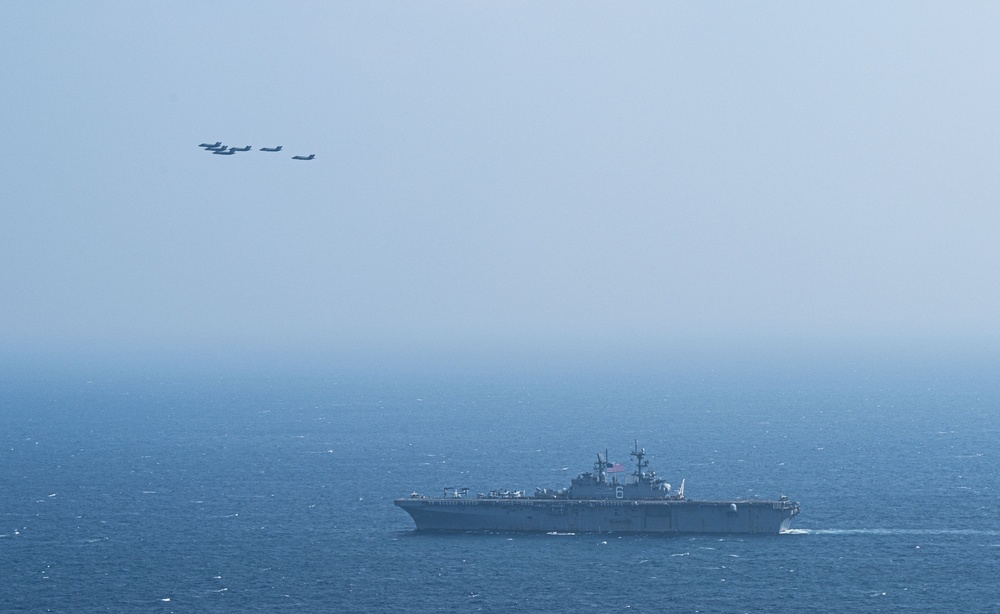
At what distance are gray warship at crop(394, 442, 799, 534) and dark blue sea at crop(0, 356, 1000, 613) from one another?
5.44 ft

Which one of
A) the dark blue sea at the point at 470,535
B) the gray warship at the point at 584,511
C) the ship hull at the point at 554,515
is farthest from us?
the ship hull at the point at 554,515

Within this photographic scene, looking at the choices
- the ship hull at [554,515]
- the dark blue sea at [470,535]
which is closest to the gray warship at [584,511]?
the ship hull at [554,515]

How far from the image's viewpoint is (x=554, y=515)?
100875 millimetres

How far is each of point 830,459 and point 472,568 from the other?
62.1m

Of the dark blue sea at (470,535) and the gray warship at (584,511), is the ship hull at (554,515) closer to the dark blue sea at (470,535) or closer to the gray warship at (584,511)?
the gray warship at (584,511)

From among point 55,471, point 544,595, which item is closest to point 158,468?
point 55,471

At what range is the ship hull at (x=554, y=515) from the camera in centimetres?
9988

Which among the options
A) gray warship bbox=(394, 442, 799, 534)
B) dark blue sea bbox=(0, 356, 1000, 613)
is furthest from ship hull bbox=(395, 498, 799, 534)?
dark blue sea bbox=(0, 356, 1000, 613)

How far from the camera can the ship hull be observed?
328 ft

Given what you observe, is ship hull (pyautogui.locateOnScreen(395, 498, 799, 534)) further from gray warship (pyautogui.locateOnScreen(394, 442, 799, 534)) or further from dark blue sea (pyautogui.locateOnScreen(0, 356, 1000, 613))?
dark blue sea (pyautogui.locateOnScreen(0, 356, 1000, 613))

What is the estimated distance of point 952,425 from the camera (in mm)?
172875

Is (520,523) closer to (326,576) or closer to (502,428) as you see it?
(326,576)

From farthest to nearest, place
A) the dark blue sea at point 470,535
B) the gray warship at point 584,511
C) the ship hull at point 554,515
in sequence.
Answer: the ship hull at point 554,515 < the gray warship at point 584,511 < the dark blue sea at point 470,535

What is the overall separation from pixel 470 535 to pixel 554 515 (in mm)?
6833
